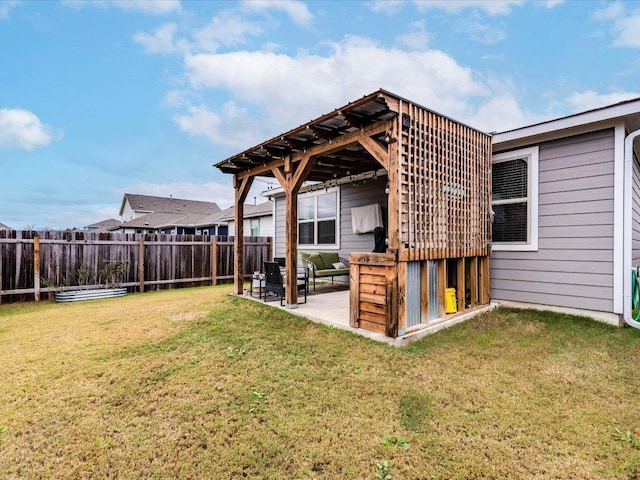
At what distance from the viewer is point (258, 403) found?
8.47 feet

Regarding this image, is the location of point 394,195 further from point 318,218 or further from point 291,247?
point 318,218

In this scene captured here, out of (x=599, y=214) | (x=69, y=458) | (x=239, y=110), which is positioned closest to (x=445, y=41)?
(x=599, y=214)

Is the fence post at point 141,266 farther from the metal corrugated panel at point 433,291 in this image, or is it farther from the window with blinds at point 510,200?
the window with blinds at point 510,200

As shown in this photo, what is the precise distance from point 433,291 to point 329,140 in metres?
2.66

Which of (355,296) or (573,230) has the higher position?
(573,230)

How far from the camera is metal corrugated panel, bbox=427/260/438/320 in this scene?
442cm

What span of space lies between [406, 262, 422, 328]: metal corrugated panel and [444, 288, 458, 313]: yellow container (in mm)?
781


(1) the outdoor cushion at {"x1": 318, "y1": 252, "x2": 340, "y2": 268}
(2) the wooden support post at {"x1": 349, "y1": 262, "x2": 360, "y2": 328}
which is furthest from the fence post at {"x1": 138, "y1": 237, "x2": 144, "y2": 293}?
(2) the wooden support post at {"x1": 349, "y1": 262, "x2": 360, "y2": 328}

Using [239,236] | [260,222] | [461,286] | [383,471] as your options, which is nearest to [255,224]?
[260,222]

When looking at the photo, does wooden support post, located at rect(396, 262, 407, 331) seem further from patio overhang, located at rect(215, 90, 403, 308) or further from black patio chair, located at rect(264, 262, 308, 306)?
black patio chair, located at rect(264, 262, 308, 306)

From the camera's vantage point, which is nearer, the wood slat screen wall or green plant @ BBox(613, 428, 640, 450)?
green plant @ BBox(613, 428, 640, 450)

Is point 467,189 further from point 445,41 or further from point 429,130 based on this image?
point 445,41

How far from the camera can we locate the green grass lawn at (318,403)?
192 centimetres

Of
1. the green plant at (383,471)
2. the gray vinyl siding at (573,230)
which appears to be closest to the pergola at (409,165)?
the gray vinyl siding at (573,230)
